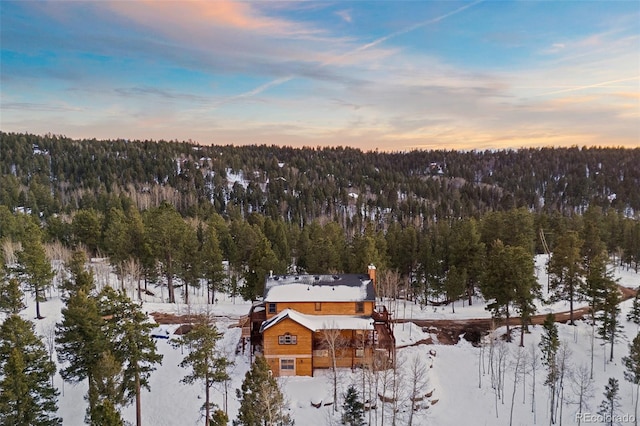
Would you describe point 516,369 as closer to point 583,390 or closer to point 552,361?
point 552,361

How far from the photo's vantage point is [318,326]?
32375 millimetres

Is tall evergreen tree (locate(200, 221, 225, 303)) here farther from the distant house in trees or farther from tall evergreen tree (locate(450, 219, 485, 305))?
tall evergreen tree (locate(450, 219, 485, 305))

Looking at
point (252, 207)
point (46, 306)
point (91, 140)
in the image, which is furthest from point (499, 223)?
point (91, 140)

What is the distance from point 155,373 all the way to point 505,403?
Answer: 26.1 metres

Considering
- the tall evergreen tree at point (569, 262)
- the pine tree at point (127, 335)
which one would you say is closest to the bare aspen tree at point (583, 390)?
the tall evergreen tree at point (569, 262)

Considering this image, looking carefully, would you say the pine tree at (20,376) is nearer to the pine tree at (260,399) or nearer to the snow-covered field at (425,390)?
the snow-covered field at (425,390)

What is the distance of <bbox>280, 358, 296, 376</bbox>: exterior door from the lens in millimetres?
31406

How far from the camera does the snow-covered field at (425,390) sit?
91.2 ft

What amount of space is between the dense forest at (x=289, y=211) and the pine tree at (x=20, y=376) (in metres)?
25.8

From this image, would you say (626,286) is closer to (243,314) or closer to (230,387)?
(243,314)

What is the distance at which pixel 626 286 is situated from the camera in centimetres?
5488

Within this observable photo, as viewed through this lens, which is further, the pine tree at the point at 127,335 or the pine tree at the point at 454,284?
the pine tree at the point at 454,284

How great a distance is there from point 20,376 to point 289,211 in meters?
114

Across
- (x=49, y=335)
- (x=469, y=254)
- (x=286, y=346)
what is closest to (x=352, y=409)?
(x=286, y=346)
